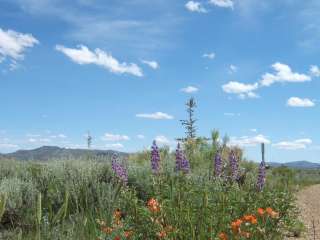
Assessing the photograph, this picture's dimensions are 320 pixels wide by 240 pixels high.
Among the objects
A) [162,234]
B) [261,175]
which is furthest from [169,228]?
[261,175]

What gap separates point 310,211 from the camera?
1033 cm

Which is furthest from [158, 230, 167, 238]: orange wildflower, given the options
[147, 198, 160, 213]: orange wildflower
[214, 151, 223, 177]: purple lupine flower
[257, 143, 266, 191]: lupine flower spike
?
[257, 143, 266, 191]: lupine flower spike

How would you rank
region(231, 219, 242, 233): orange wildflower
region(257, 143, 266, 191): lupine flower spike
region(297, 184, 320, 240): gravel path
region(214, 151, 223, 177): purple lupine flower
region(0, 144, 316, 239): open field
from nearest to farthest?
region(231, 219, 242, 233): orange wildflower
region(0, 144, 316, 239): open field
region(214, 151, 223, 177): purple lupine flower
region(257, 143, 266, 191): lupine flower spike
region(297, 184, 320, 240): gravel path

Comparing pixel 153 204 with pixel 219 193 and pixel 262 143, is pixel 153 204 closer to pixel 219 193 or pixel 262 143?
pixel 219 193

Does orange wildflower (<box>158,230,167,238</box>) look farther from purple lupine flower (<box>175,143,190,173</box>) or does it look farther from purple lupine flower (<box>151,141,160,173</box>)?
purple lupine flower (<box>175,143,190,173</box>)

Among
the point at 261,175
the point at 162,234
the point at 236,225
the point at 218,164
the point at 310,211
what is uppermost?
the point at 218,164

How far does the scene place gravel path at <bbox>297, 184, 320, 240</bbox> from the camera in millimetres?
7540

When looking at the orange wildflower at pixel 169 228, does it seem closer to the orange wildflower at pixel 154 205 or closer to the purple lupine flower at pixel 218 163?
the orange wildflower at pixel 154 205

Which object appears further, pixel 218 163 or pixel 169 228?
pixel 218 163

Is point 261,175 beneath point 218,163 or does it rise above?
beneath

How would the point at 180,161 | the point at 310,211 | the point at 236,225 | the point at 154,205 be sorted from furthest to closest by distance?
1. the point at 310,211
2. the point at 180,161
3. the point at 154,205
4. the point at 236,225

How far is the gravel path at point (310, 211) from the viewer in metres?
7.54

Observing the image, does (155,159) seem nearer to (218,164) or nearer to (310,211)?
(218,164)

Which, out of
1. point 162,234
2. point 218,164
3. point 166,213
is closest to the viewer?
point 162,234
